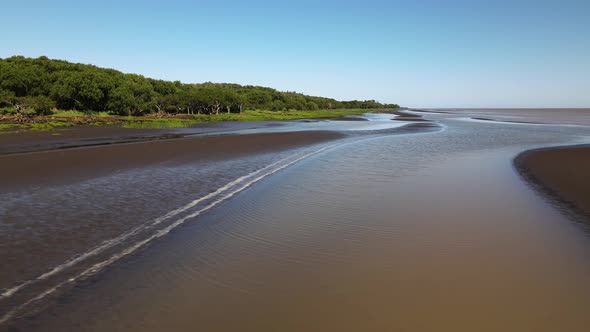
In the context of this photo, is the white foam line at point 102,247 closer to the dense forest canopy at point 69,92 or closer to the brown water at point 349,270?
the brown water at point 349,270

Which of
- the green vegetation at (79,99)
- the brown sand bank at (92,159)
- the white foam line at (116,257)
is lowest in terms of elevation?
the white foam line at (116,257)

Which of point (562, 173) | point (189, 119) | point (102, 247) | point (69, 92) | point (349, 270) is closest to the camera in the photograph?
point (349, 270)

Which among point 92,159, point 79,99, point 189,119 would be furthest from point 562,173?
point 79,99

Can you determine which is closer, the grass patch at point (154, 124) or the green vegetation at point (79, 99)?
the grass patch at point (154, 124)

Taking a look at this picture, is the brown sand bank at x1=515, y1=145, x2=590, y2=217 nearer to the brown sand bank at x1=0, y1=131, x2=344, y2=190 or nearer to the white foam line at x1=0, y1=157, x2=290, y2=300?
the white foam line at x1=0, y1=157, x2=290, y2=300

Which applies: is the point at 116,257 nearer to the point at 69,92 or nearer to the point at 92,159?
the point at 92,159

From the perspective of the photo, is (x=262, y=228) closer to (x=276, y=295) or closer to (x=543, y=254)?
(x=276, y=295)

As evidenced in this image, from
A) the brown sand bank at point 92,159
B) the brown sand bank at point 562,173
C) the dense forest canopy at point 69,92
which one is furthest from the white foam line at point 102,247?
the dense forest canopy at point 69,92
